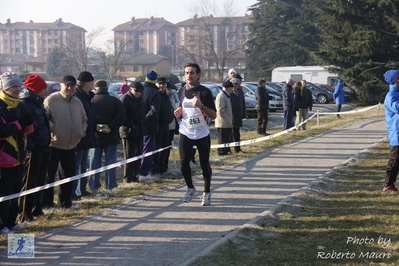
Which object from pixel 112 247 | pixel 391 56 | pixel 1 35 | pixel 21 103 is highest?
pixel 1 35

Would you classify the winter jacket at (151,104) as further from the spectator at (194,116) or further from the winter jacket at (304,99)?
the winter jacket at (304,99)

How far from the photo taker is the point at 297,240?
582 centimetres

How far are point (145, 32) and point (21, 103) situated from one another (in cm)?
13170

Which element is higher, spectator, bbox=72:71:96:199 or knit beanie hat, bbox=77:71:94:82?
knit beanie hat, bbox=77:71:94:82

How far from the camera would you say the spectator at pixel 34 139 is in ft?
21.2

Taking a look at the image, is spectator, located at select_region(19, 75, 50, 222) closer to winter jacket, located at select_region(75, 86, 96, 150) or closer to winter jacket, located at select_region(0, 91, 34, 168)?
winter jacket, located at select_region(0, 91, 34, 168)

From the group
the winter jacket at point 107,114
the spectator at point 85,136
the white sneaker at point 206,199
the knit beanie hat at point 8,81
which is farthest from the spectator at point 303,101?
the knit beanie hat at point 8,81

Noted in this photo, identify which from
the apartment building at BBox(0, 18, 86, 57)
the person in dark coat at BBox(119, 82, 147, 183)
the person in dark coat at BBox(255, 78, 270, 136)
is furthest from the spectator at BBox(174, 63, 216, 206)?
the apartment building at BBox(0, 18, 86, 57)

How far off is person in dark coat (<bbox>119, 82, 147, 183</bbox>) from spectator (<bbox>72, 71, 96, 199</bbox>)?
30.4 inches

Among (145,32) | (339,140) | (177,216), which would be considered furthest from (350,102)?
(145,32)

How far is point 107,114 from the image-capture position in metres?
8.62

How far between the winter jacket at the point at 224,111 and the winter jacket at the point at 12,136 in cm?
679

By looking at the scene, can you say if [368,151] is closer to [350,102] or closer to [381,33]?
[381,33]

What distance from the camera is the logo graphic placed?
5320mm
